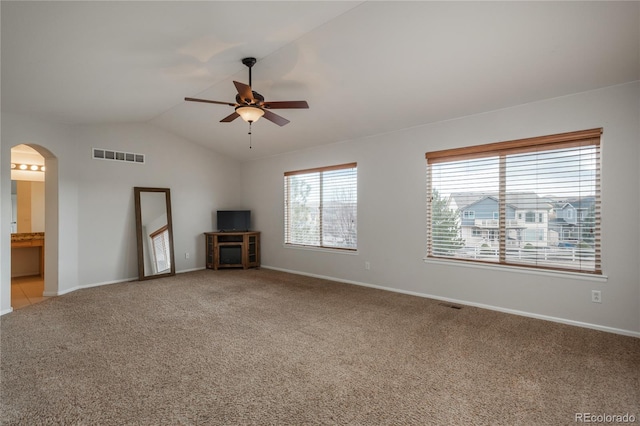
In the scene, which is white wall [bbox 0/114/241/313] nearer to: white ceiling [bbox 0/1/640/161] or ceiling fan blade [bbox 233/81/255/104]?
white ceiling [bbox 0/1/640/161]

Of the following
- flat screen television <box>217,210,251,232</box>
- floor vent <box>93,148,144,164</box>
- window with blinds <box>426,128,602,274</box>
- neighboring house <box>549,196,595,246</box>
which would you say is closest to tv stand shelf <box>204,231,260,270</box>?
flat screen television <box>217,210,251,232</box>

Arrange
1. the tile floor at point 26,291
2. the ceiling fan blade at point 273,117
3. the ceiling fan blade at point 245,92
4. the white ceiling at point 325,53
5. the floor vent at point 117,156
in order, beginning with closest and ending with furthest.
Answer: the white ceiling at point 325,53, the ceiling fan blade at point 245,92, the ceiling fan blade at point 273,117, the tile floor at point 26,291, the floor vent at point 117,156

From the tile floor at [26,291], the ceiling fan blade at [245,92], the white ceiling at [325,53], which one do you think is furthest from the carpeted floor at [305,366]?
the white ceiling at [325,53]

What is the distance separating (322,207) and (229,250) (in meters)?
2.38

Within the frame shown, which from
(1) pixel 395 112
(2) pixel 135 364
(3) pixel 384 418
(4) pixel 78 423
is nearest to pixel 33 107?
(2) pixel 135 364

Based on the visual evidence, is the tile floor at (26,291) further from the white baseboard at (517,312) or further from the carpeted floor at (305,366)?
the white baseboard at (517,312)

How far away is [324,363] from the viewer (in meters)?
2.61

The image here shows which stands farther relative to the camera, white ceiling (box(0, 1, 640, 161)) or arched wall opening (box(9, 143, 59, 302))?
arched wall opening (box(9, 143, 59, 302))

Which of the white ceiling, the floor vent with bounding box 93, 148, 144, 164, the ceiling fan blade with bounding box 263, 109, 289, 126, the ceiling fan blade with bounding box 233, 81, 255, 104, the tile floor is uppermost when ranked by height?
the white ceiling

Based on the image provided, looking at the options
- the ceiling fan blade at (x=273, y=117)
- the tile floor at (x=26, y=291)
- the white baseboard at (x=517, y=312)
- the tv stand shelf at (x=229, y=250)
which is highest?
the ceiling fan blade at (x=273, y=117)

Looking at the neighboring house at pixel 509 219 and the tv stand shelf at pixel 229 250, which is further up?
the neighboring house at pixel 509 219

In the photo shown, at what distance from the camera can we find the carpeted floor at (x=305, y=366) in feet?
6.51

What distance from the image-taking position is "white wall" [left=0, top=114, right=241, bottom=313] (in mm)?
4508

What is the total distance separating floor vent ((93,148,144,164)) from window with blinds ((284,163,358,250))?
289 centimetres
